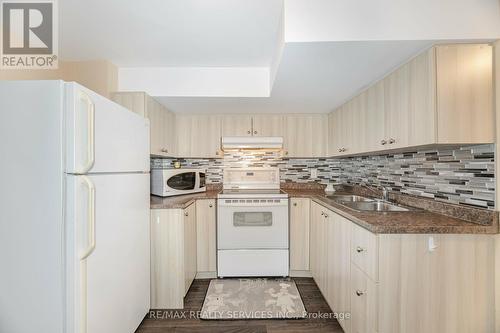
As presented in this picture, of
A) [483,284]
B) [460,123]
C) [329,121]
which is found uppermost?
[329,121]

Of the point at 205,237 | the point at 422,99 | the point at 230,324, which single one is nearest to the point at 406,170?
the point at 422,99

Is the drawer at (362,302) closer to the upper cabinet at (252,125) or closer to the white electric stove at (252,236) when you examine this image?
the white electric stove at (252,236)

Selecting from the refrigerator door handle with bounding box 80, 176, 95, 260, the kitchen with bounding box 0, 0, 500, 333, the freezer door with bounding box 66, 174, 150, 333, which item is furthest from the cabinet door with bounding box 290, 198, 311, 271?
the refrigerator door handle with bounding box 80, 176, 95, 260

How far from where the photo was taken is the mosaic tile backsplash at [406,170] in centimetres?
149

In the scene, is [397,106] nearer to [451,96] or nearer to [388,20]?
[451,96]

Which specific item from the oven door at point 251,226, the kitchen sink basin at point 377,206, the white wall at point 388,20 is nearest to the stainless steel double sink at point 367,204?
the kitchen sink basin at point 377,206

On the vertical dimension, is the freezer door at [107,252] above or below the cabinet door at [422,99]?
below

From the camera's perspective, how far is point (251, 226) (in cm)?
270

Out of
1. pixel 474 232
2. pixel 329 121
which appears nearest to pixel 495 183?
pixel 474 232

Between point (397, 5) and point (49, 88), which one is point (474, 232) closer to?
point (397, 5)

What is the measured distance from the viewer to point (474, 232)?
1362mm

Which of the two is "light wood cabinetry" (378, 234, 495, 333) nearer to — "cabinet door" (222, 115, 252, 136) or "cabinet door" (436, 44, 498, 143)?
"cabinet door" (436, 44, 498, 143)

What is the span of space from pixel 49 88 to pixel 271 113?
2.31 metres

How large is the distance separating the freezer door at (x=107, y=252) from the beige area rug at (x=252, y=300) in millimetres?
612
